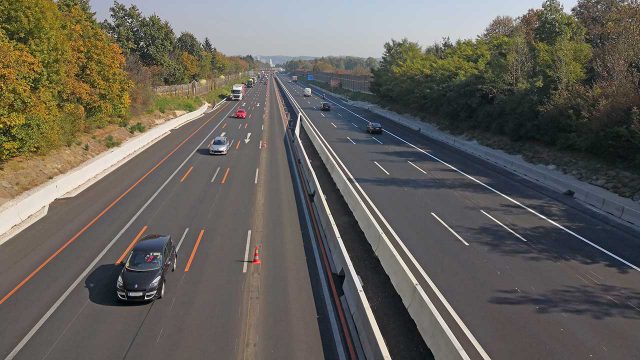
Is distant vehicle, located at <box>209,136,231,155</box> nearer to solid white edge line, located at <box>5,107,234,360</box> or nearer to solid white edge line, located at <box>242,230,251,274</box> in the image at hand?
solid white edge line, located at <box>5,107,234,360</box>

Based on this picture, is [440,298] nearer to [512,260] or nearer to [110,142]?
[512,260]

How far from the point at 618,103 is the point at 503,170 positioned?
853 centimetres

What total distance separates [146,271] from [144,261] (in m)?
0.61

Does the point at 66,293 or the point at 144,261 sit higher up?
the point at 144,261

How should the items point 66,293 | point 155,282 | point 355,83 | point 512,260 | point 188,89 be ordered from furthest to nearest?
1. point 355,83
2. point 188,89
3. point 512,260
4. point 66,293
5. point 155,282

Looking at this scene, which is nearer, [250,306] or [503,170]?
[250,306]

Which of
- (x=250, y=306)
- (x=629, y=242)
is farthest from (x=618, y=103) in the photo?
(x=250, y=306)

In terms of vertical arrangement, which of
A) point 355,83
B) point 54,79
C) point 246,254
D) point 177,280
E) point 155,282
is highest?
point 355,83

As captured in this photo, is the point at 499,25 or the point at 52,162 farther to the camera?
the point at 499,25

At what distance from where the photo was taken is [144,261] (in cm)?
1480

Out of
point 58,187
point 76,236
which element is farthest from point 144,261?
point 58,187

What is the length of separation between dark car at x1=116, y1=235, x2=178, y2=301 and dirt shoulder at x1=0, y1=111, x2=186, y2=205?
12.3 meters

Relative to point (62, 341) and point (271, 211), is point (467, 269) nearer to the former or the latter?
point (271, 211)

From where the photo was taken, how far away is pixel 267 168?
3278cm
